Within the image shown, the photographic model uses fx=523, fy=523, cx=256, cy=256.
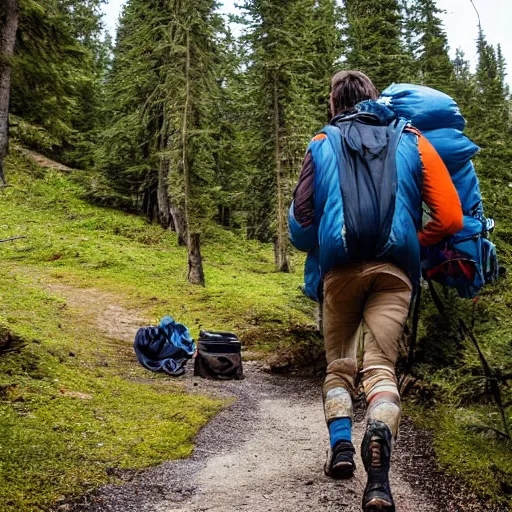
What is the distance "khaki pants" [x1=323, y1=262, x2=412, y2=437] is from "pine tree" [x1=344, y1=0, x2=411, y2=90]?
621 inches

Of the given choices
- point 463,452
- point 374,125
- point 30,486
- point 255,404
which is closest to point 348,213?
point 374,125

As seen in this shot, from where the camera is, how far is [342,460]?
281 cm

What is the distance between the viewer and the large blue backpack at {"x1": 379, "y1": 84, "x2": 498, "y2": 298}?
290 cm

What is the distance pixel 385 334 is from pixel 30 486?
1.98 meters

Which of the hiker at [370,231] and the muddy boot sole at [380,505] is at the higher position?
the hiker at [370,231]

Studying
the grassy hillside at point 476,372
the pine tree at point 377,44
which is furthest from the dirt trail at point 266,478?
the pine tree at point 377,44

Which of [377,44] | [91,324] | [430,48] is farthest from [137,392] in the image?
[430,48]

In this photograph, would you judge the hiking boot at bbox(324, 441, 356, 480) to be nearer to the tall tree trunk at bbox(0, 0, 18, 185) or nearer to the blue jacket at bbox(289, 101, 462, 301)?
the blue jacket at bbox(289, 101, 462, 301)

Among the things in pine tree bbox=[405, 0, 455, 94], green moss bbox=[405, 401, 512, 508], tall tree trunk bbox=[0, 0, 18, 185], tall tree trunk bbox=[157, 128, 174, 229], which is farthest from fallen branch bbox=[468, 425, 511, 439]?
pine tree bbox=[405, 0, 455, 94]

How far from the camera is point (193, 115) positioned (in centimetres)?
1633

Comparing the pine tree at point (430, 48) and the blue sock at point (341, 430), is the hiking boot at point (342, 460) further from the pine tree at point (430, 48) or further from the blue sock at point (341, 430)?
the pine tree at point (430, 48)

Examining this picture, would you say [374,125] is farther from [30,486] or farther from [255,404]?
[255,404]

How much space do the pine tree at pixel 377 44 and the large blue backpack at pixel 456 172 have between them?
15123 mm

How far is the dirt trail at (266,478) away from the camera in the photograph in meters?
2.72
